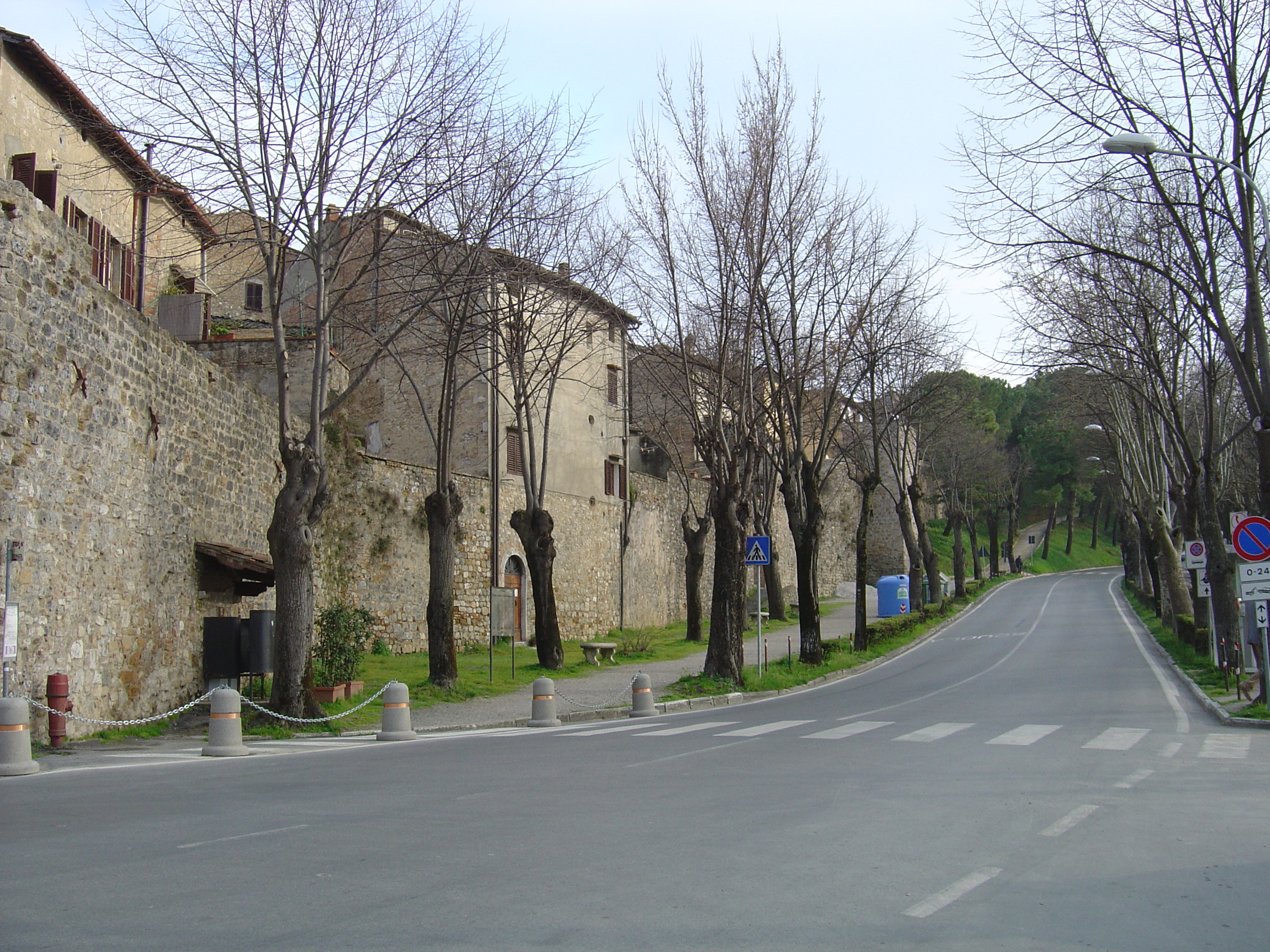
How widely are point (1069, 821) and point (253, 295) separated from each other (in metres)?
35.8

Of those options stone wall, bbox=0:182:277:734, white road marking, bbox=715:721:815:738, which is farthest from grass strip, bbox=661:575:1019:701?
stone wall, bbox=0:182:277:734

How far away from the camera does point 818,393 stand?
32.4m

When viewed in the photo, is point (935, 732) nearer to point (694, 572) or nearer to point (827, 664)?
point (827, 664)

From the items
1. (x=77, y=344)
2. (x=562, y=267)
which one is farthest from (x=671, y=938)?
(x=562, y=267)

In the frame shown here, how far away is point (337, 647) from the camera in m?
19.0

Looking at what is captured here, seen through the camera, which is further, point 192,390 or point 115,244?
point 115,244

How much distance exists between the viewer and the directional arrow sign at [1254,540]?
16.4 m

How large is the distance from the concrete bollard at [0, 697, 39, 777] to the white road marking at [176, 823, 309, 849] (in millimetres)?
4789

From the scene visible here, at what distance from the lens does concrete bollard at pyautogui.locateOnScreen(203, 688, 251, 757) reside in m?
12.6

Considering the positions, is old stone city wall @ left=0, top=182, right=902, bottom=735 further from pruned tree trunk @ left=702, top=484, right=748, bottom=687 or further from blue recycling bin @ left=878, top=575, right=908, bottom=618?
blue recycling bin @ left=878, top=575, right=908, bottom=618

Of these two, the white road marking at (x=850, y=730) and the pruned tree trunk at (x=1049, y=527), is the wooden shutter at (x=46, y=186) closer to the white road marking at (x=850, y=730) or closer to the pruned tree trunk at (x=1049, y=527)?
the white road marking at (x=850, y=730)

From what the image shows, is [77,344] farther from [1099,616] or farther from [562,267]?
[1099,616]

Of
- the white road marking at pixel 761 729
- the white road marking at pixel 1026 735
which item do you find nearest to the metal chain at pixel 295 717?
the white road marking at pixel 761 729

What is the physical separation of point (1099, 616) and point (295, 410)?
35935 mm
